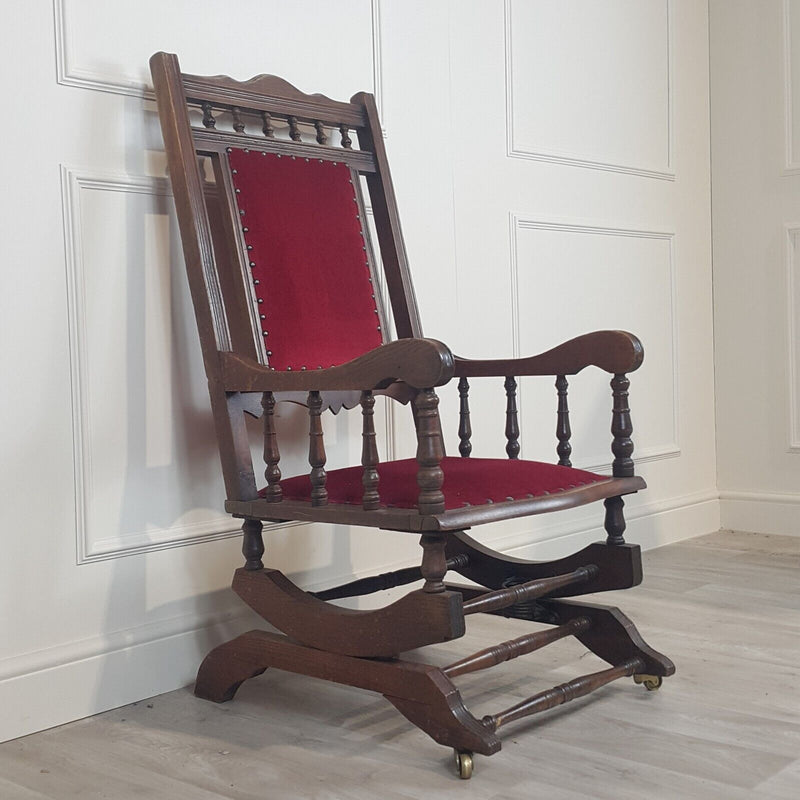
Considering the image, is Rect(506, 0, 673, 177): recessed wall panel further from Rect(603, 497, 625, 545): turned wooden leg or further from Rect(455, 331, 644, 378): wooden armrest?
Rect(603, 497, 625, 545): turned wooden leg

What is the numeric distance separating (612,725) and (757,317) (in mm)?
2101

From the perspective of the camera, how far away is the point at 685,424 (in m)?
3.49

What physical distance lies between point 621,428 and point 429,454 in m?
Result: 0.50

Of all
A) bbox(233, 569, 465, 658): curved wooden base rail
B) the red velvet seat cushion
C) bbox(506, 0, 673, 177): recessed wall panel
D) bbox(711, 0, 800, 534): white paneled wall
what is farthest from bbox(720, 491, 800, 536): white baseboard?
bbox(233, 569, 465, 658): curved wooden base rail

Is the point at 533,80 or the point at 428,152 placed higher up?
the point at 533,80

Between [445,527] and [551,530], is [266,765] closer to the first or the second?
[445,527]

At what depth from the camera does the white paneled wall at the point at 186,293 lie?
73.9 inches

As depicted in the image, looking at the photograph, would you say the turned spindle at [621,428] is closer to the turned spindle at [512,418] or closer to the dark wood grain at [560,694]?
the turned spindle at [512,418]

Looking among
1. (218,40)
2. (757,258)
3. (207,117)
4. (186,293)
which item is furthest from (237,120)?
(757,258)

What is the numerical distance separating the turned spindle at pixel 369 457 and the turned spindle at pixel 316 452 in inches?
3.5

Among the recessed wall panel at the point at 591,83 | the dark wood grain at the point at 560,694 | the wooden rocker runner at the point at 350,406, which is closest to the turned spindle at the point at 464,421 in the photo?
the wooden rocker runner at the point at 350,406

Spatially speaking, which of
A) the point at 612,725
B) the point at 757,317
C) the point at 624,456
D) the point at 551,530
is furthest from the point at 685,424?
the point at 612,725

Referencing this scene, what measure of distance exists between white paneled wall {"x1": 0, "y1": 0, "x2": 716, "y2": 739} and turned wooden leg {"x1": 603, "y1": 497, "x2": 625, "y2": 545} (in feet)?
Result: 2.22

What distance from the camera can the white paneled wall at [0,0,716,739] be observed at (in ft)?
6.16
